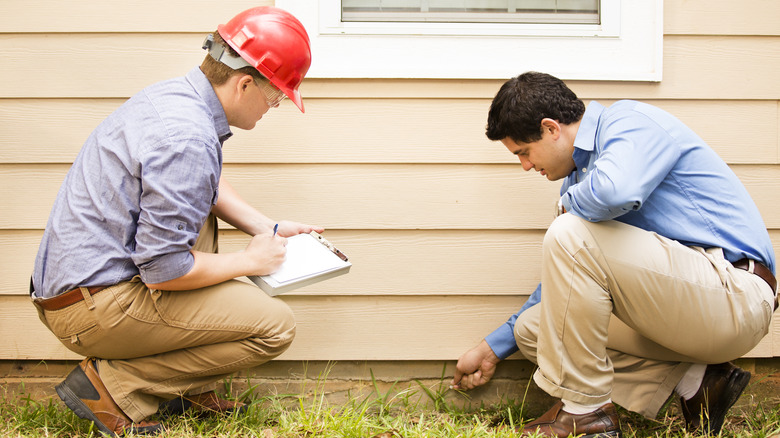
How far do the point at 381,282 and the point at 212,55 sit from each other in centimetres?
110

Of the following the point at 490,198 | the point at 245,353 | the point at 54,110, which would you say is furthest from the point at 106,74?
the point at 490,198

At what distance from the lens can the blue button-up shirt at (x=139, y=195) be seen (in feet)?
5.61

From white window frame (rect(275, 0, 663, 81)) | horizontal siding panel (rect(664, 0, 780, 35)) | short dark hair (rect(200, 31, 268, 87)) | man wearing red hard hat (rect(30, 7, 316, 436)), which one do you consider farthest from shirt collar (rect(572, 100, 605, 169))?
short dark hair (rect(200, 31, 268, 87))

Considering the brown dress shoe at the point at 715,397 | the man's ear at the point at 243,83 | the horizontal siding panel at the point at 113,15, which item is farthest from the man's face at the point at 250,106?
the brown dress shoe at the point at 715,397

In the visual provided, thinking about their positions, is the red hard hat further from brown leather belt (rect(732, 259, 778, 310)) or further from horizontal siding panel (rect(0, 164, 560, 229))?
brown leather belt (rect(732, 259, 778, 310))

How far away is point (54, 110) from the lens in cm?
241

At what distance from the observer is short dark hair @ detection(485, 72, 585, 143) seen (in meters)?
2.00

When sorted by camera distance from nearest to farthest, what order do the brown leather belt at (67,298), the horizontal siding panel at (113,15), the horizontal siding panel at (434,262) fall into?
the brown leather belt at (67,298) < the horizontal siding panel at (113,15) < the horizontal siding panel at (434,262)

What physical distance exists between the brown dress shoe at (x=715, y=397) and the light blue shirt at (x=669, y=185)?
1.25ft

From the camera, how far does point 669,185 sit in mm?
1956

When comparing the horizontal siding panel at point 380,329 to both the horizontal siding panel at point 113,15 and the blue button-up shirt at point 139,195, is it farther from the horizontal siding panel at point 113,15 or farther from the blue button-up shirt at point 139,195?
the horizontal siding panel at point 113,15

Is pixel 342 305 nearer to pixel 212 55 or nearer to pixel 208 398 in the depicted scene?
pixel 208 398

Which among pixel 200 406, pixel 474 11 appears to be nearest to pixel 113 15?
pixel 474 11

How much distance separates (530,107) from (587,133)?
21 centimetres
